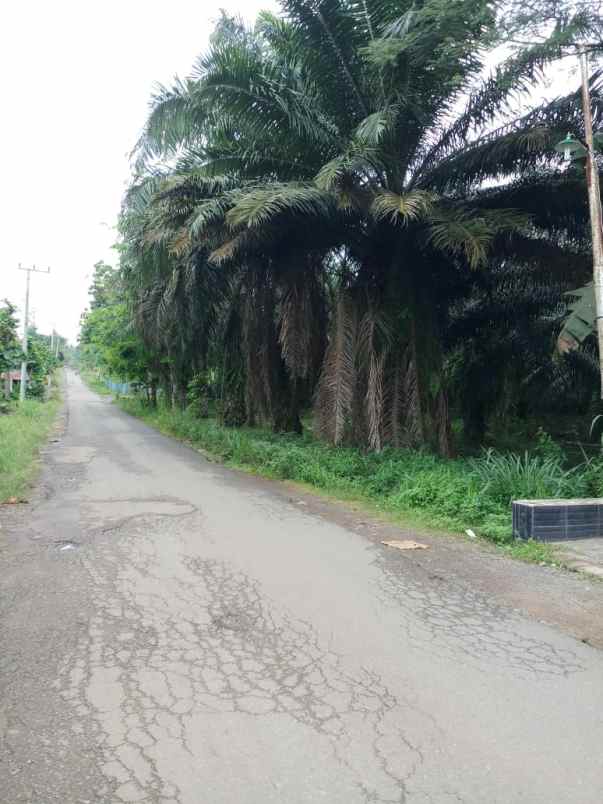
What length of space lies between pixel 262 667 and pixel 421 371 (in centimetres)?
894

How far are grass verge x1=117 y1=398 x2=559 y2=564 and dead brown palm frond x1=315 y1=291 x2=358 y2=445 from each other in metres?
0.47

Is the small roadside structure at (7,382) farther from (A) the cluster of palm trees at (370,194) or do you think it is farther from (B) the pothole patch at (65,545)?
(B) the pothole patch at (65,545)

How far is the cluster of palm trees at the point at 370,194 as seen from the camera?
406 inches

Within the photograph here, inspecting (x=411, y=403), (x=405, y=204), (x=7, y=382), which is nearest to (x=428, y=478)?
(x=411, y=403)

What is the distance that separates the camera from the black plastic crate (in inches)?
280

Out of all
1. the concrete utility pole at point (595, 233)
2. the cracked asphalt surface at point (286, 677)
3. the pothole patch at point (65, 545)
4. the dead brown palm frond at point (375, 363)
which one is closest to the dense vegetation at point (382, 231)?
the dead brown palm frond at point (375, 363)

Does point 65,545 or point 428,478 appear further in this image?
point 428,478

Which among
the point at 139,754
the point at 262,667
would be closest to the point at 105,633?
the point at 262,667

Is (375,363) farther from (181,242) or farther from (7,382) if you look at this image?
(7,382)

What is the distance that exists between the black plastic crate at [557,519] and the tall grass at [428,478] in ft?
0.89

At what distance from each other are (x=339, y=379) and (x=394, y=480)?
2.84m

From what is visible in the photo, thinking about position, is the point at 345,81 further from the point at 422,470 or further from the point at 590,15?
the point at 422,470

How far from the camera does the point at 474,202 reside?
12.0 metres

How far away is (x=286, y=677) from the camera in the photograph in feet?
12.6
